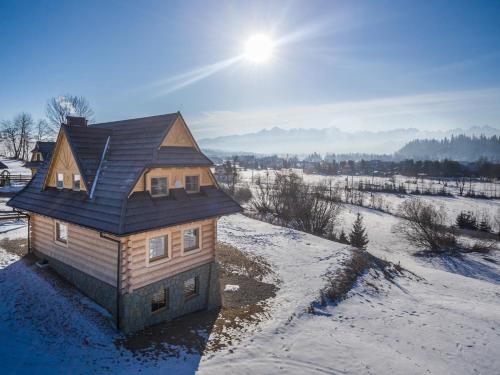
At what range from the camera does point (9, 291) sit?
13719 mm

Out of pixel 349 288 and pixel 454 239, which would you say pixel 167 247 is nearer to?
pixel 349 288

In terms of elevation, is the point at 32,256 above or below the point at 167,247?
below

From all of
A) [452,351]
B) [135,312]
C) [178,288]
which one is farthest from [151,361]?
[452,351]

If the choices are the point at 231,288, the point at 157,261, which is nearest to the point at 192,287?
the point at 157,261

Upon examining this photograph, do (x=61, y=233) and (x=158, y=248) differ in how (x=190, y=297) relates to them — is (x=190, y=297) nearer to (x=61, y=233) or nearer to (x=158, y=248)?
(x=158, y=248)

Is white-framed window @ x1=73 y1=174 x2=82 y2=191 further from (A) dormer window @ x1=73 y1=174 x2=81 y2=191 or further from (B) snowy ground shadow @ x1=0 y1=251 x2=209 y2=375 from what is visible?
(B) snowy ground shadow @ x1=0 y1=251 x2=209 y2=375

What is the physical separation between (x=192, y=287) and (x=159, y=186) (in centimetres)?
520

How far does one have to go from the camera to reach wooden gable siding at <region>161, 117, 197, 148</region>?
14.1 metres

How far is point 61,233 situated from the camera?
600 inches

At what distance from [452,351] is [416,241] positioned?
31.9m

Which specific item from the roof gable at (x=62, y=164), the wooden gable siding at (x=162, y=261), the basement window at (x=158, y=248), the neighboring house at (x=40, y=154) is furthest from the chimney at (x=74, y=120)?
the neighboring house at (x=40, y=154)

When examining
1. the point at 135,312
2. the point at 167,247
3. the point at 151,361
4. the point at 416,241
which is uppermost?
the point at 167,247

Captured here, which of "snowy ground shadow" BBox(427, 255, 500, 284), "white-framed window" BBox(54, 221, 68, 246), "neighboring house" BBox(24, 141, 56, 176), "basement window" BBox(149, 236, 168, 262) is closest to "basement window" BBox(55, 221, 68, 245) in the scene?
"white-framed window" BBox(54, 221, 68, 246)

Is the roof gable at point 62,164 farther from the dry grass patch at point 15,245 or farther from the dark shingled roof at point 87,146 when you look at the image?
the dry grass patch at point 15,245
